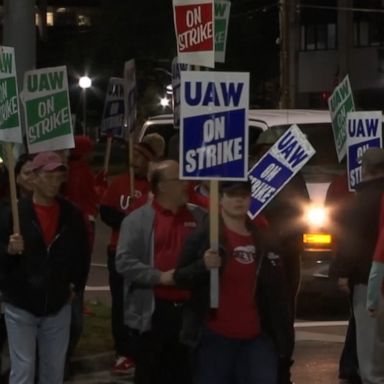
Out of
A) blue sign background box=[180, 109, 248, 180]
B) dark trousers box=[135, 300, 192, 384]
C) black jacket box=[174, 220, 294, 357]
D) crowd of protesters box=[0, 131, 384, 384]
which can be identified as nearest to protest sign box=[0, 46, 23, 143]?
crowd of protesters box=[0, 131, 384, 384]

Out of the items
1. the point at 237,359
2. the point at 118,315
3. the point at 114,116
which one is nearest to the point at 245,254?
the point at 237,359

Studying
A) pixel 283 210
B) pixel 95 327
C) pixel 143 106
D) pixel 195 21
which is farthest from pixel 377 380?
pixel 143 106

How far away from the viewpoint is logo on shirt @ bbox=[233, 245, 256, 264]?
7082 millimetres

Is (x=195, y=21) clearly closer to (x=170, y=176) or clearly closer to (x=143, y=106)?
(x=170, y=176)

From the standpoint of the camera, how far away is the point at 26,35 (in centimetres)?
1158

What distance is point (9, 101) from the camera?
8812mm

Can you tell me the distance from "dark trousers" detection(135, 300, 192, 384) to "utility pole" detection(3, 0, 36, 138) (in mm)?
4347

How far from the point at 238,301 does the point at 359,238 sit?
187 cm

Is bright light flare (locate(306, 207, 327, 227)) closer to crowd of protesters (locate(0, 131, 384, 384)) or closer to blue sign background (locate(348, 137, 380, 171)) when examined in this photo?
blue sign background (locate(348, 137, 380, 171))

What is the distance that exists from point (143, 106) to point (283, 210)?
36.1 m

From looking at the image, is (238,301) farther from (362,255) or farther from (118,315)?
(118,315)

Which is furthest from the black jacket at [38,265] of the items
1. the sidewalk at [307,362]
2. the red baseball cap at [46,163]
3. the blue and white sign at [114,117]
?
the blue and white sign at [114,117]

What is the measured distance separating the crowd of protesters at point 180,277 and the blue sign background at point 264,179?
362mm

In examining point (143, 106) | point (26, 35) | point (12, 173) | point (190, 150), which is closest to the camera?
point (190, 150)
